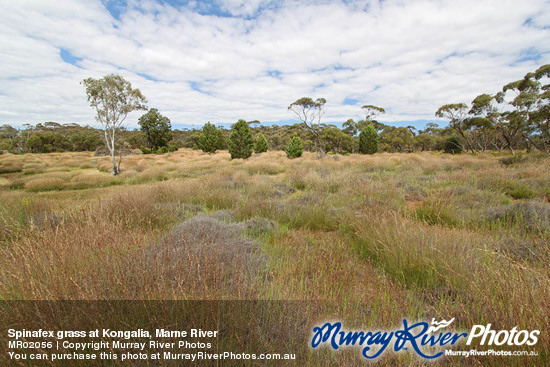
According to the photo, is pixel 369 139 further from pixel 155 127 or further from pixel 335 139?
pixel 155 127

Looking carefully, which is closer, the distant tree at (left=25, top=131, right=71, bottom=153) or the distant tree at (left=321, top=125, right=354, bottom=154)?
the distant tree at (left=321, top=125, right=354, bottom=154)

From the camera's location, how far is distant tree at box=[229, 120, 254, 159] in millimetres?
30797

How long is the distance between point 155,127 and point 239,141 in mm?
25870

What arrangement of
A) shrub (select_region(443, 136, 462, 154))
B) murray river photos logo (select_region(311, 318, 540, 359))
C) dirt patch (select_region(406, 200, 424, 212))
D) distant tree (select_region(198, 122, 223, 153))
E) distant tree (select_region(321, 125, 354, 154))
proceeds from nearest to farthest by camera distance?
murray river photos logo (select_region(311, 318, 540, 359)) → dirt patch (select_region(406, 200, 424, 212)) → shrub (select_region(443, 136, 462, 154)) → distant tree (select_region(321, 125, 354, 154)) → distant tree (select_region(198, 122, 223, 153))

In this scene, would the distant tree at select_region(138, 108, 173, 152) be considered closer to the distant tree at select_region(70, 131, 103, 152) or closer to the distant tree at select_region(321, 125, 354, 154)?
the distant tree at select_region(70, 131, 103, 152)

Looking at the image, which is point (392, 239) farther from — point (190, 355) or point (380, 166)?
point (380, 166)

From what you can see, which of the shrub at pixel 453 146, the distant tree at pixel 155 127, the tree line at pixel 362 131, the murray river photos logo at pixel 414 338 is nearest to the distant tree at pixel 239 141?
the tree line at pixel 362 131

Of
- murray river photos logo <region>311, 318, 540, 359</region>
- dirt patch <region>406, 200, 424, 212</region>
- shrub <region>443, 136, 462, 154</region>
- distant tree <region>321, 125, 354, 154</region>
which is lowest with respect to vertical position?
murray river photos logo <region>311, 318, 540, 359</region>

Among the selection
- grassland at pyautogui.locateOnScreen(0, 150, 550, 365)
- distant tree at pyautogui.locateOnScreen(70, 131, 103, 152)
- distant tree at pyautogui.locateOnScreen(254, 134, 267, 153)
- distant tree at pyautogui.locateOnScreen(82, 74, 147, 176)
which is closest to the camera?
grassland at pyautogui.locateOnScreen(0, 150, 550, 365)

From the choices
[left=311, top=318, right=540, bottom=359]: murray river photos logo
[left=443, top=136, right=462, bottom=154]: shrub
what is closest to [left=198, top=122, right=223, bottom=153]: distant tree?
[left=443, top=136, right=462, bottom=154]: shrub

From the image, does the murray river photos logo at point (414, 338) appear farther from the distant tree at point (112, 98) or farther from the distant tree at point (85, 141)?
the distant tree at point (85, 141)

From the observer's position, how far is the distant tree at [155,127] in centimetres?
4475

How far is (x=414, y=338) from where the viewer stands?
157 cm

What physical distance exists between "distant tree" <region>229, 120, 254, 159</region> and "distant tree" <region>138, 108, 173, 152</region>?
2368 centimetres
